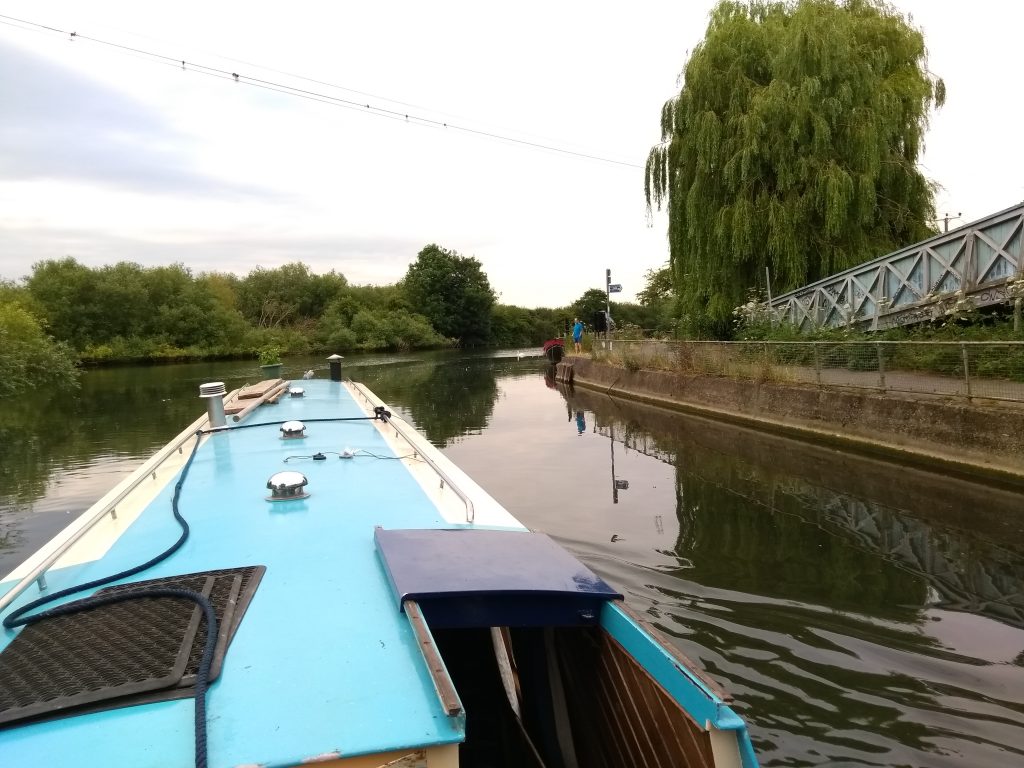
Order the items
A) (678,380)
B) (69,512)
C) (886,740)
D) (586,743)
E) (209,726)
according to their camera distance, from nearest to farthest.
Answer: (209,726), (586,743), (886,740), (69,512), (678,380)

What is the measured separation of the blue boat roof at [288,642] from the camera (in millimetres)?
1625

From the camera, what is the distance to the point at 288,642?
2.14 metres

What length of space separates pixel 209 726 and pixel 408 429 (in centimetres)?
485

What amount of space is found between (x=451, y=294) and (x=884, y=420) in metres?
67.1

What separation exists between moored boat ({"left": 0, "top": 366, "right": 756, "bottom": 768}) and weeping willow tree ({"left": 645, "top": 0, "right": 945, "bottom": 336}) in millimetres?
13768

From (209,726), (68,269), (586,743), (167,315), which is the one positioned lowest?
(586,743)

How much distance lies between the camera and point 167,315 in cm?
4819

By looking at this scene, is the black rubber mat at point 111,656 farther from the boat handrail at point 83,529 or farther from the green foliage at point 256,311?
the green foliage at point 256,311

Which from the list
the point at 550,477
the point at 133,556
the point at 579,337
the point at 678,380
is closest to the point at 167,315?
the point at 579,337

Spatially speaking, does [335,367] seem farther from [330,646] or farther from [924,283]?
[924,283]

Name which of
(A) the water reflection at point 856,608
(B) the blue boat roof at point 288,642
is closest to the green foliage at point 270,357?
(A) the water reflection at point 856,608

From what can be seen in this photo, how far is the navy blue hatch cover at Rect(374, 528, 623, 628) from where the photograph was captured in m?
2.40

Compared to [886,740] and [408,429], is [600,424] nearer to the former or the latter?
[408,429]

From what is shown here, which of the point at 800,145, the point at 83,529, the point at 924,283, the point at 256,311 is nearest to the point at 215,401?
the point at 83,529
